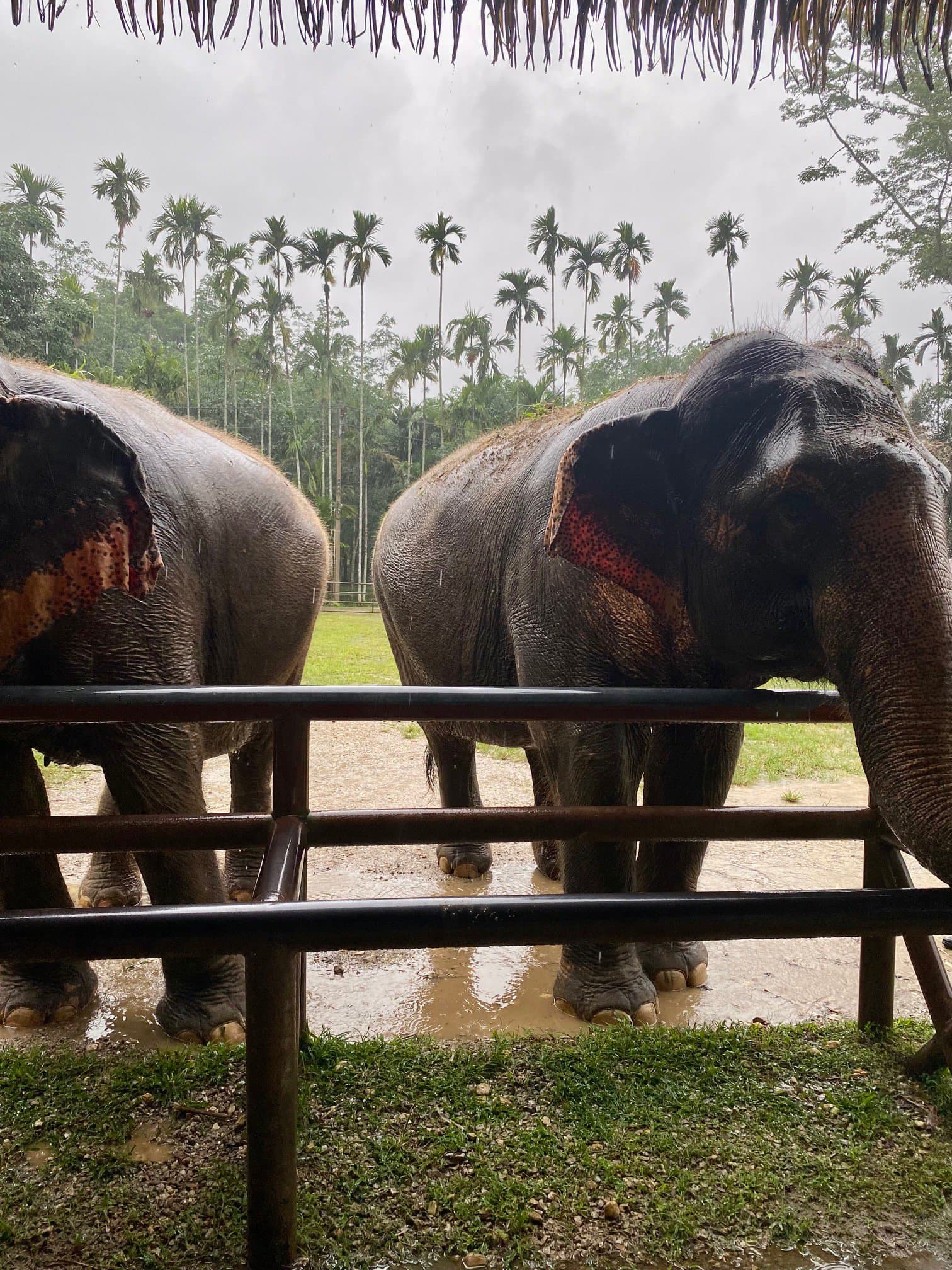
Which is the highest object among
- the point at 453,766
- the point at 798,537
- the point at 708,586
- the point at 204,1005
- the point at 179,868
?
the point at 798,537

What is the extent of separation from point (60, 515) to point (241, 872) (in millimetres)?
2576

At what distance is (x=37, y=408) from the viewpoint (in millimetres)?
1853

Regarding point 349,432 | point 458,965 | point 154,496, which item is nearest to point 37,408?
point 154,496

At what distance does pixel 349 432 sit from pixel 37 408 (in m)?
22.1

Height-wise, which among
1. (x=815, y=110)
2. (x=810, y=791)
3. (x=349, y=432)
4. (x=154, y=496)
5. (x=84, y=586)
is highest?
(x=815, y=110)

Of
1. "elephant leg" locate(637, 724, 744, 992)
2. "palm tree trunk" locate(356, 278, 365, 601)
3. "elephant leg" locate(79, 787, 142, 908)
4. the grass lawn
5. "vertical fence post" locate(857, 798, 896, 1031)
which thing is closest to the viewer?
"vertical fence post" locate(857, 798, 896, 1031)

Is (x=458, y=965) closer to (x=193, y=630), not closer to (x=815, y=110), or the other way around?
(x=193, y=630)

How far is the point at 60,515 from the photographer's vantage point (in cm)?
188

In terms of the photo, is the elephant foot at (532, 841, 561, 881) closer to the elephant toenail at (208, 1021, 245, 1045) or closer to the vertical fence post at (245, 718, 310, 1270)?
the elephant toenail at (208, 1021, 245, 1045)

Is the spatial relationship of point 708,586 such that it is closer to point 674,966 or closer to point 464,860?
point 674,966

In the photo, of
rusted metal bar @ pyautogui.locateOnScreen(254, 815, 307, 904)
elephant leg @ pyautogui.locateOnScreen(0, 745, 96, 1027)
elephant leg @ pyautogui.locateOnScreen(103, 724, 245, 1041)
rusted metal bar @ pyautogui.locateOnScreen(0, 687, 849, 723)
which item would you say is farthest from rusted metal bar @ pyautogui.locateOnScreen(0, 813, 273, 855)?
elephant leg @ pyautogui.locateOnScreen(0, 745, 96, 1027)

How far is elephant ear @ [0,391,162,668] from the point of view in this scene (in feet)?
6.05

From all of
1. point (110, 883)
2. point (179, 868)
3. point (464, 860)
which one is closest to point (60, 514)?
point (179, 868)

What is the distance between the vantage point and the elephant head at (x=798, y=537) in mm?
1494
